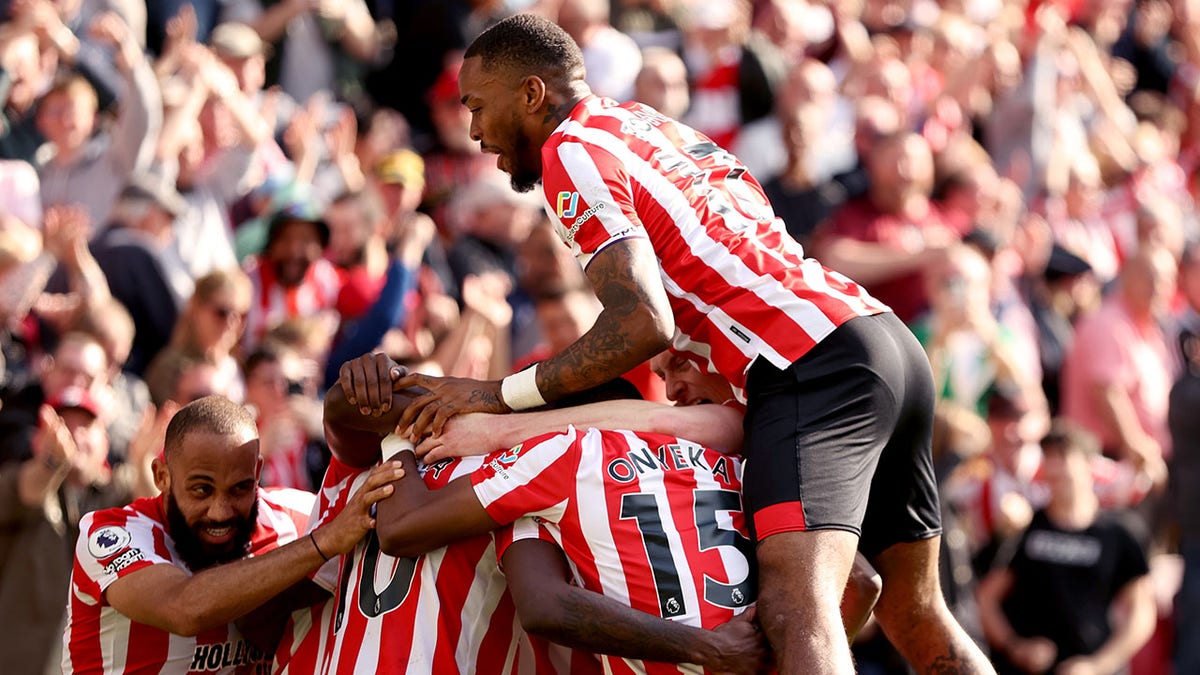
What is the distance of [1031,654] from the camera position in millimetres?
9711

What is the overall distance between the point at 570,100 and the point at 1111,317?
695cm

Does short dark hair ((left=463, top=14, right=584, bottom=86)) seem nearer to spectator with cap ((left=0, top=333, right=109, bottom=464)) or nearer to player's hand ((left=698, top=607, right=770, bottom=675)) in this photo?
player's hand ((left=698, top=607, right=770, bottom=675))

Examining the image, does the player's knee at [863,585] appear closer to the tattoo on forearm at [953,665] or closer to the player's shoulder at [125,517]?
the tattoo on forearm at [953,665]

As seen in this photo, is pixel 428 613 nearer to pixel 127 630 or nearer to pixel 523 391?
pixel 523 391

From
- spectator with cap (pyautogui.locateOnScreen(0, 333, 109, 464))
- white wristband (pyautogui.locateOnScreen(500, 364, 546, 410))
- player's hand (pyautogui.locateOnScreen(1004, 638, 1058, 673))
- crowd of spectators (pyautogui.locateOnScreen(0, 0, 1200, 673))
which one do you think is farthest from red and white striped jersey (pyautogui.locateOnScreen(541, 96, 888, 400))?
player's hand (pyautogui.locateOnScreen(1004, 638, 1058, 673))

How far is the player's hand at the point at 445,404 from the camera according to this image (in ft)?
19.4

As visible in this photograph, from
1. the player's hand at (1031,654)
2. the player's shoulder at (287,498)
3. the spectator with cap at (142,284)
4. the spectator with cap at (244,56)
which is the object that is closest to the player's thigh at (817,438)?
the player's shoulder at (287,498)

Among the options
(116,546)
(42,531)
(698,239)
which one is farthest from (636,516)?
(42,531)

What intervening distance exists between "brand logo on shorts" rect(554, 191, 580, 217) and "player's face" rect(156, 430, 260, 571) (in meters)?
1.31

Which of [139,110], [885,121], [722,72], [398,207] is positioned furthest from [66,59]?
[885,121]

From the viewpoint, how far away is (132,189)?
9.73 m

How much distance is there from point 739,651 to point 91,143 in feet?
20.5

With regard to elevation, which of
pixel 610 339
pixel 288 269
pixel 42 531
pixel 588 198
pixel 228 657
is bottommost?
pixel 288 269

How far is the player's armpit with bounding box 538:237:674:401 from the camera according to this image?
18.3ft
